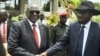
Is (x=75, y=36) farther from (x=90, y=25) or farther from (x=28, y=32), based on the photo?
(x=28, y=32)

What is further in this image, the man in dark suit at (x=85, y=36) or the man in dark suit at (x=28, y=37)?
the man in dark suit at (x=28, y=37)

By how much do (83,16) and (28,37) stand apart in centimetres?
110

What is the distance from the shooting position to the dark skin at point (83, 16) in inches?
265

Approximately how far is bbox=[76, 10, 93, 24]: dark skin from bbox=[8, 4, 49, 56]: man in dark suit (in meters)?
0.82

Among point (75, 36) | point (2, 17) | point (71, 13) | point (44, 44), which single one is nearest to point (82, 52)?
point (75, 36)

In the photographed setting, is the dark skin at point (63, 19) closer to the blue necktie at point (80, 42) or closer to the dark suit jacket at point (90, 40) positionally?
the dark suit jacket at point (90, 40)

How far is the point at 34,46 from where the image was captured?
7.22m

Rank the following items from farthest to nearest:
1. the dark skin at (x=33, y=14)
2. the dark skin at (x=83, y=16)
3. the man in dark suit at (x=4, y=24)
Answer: the man in dark suit at (x=4, y=24) < the dark skin at (x=33, y=14) < the dark skin at (x=83, y=16)

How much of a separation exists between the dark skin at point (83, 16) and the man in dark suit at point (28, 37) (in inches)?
32.1

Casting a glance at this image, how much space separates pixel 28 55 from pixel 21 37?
350 millimetres

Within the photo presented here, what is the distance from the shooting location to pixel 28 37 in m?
7.18

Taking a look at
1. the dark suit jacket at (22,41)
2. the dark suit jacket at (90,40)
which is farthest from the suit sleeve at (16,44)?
the dark suit jacket at (90,40)

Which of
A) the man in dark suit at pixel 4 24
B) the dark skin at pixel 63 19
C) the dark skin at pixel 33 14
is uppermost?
the dark skin at pixel 33 14

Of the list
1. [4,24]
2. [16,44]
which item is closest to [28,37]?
[16,44]
